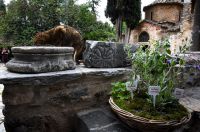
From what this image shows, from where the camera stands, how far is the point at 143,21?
62.8 ft

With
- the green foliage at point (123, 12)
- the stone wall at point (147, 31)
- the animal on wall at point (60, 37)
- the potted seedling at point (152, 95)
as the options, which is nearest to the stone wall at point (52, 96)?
the potted seedling at point (152, 95)

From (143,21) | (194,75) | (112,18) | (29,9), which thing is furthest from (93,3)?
(194,75)

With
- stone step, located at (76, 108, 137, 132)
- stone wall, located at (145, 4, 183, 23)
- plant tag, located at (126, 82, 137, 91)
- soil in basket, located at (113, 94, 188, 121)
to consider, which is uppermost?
stone wall, located at (145, 4, 183, 23)

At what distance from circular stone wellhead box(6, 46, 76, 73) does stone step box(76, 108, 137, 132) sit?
1.49ft

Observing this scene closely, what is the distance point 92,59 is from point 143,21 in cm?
1797

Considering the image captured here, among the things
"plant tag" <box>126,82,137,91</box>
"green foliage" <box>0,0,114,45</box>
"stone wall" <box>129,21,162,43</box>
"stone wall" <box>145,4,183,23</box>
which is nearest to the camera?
"plant tag" <box>126,82,137,91</box>

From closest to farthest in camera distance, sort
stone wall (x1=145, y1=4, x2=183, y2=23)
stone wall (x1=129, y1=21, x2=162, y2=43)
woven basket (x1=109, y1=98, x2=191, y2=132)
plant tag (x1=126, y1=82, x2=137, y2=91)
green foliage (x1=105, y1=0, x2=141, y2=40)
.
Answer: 1. woven basket (x1=109, y1=98, x2=191, y2=132)
2. plant tag (x1=126, y1=82, x2=137, y2=91)
3. green foliage (x1=105, y1=0, x2=141, y2=40)
4. stone wall (x1=129, y1=21, x2=162, y2=43)
5. stone wall (x1=145, y1=4, x2=183, y2=23)

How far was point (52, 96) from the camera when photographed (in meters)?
1.78

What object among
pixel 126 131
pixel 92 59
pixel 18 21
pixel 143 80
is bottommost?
pixel 126 131

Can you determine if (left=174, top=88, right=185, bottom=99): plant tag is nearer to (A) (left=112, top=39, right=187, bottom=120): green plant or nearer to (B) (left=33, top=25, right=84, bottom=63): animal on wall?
(A) (left=112, top=39, right=187, bottom=120): green plant

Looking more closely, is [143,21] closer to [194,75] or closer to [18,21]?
[18,21]

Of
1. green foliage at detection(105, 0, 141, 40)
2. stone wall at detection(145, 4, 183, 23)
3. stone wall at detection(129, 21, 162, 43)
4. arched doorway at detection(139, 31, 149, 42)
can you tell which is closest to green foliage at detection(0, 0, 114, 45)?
green foliage at detection(105, 0, 141, 40)

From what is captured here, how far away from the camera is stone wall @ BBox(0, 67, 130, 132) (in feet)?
5.32

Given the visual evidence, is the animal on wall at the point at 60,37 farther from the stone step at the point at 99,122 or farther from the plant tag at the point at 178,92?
the plant tag at the point at 178,92
